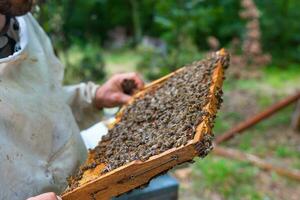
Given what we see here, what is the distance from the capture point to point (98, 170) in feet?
4.77

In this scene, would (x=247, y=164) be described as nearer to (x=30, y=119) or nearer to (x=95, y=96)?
(x=95, y=96)

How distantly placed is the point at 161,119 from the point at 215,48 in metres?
5.82

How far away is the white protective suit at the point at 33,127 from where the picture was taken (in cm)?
146

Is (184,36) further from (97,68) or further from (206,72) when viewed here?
A: (206,72)

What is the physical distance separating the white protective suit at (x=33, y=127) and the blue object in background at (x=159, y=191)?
32cm

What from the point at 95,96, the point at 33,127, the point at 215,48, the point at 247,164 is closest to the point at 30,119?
the point at 33,127

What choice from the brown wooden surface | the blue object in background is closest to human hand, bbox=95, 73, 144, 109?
the blue object in background

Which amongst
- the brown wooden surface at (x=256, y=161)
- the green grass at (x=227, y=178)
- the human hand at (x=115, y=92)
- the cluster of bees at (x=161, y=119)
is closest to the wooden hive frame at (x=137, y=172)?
the cluster of bees at (x=161, y=119)

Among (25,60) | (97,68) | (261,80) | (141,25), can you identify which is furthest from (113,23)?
(25,60)

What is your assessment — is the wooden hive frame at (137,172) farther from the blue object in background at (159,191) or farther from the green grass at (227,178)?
the green grass at (227,178)

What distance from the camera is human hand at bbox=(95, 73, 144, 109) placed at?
212cm

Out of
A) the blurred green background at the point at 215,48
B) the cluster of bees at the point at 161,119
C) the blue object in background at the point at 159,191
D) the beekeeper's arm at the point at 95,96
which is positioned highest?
the cluster of bees at the point at 161,119

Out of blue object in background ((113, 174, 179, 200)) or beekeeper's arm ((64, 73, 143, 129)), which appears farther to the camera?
beekeeper's arm ((64, 73, 143, 129))

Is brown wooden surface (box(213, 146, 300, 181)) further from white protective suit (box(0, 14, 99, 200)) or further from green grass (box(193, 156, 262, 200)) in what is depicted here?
white protective suit (box(0, 14, 99, 200))
